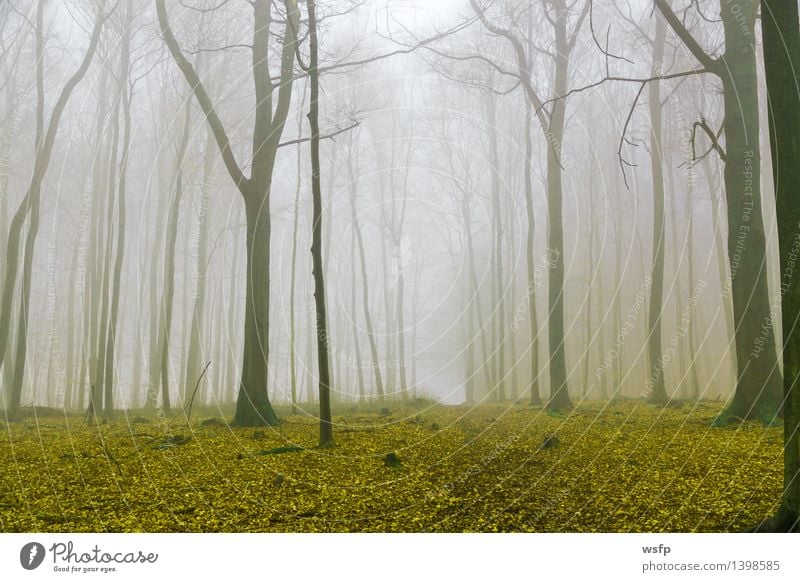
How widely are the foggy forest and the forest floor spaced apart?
28 mm

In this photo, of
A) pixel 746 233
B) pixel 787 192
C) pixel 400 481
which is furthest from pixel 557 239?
pixel 400 481

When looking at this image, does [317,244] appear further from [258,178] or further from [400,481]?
[258,178]

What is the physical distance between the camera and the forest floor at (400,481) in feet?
11.4

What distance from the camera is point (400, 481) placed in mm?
4004

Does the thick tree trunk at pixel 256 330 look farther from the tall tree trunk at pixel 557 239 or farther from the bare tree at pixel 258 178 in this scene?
the tall tree trunk at pixel 557 239

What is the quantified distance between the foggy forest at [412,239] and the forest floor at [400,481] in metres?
0.03

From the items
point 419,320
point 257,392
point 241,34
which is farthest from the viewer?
point 419,320

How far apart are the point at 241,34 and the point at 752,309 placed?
8.26 m

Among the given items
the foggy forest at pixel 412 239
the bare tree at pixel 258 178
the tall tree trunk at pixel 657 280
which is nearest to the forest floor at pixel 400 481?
the foggy forest at pixel 412 239

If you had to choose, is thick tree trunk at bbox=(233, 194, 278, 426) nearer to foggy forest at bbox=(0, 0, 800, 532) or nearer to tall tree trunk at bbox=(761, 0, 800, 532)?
foggy forest at bbox=(0, 0, 800, 532)

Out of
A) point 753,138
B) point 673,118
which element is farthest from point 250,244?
point 673,118

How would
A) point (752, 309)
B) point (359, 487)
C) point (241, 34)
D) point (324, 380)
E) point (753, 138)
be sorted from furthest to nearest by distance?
point (241, 34)
point (753, 138)
point (752, 309)
point (324, 380)
point (359, 487)

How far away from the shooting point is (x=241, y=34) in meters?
9.18
